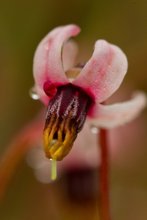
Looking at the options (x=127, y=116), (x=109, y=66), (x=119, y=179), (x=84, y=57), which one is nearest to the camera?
(x=109, y=66)

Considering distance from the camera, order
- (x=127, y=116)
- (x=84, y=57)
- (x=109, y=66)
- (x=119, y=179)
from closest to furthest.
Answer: (x=109, y=66) → (x=127, y=116) → (x=84, y=57) → (x=119, y=179)

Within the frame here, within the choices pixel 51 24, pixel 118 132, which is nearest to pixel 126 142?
pixel 118 132

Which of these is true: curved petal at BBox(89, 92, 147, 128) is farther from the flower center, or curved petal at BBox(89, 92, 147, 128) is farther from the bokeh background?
the bokeh background

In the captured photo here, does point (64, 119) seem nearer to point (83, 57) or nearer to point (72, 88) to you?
point (72, 88)

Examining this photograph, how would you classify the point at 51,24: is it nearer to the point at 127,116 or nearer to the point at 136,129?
the point at 136,129

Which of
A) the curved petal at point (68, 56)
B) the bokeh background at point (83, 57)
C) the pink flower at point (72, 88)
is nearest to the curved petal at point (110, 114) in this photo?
the pink flower at point (72, 88)

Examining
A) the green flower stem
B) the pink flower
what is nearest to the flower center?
the pink flower
